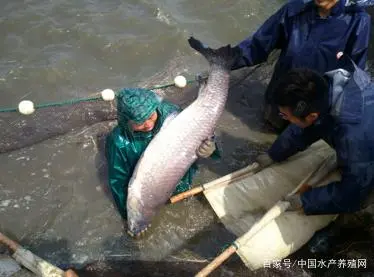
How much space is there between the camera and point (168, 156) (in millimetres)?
4328

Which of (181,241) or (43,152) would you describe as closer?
(181,241)

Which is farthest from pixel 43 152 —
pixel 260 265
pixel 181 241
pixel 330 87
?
pixel 330 87

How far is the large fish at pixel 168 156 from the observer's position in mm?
4305

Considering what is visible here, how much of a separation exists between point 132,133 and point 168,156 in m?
0.47

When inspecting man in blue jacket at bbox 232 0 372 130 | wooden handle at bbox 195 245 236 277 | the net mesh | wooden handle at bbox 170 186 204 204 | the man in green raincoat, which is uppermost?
man in blue jacket at bbox 232 0 372 130

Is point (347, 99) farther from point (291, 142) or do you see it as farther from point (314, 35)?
point (314, 35)

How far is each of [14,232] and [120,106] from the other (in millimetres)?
2181

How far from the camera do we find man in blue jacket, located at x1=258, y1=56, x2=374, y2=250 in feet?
11.3

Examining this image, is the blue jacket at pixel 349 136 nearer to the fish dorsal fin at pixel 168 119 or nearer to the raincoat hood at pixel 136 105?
the fish dorsal fin at pixel 168 119

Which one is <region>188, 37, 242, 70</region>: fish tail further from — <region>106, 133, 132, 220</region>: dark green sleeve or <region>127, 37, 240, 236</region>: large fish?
<region>106, 133, 132, 220</region>: dark green sleeve

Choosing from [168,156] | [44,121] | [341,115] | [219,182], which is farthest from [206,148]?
[44,121]

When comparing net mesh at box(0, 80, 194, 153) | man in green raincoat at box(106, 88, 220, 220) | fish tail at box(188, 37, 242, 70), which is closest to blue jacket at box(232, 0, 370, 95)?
fish tail at box(188, 37, 242, 70)

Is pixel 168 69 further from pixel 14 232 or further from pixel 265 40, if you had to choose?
pixel 14 232

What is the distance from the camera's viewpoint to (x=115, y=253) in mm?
4582
